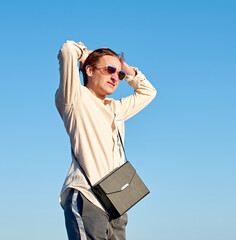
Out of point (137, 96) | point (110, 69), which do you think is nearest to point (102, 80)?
point (110, 69)

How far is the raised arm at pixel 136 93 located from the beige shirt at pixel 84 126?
1.48 ft

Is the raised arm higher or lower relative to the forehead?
lower

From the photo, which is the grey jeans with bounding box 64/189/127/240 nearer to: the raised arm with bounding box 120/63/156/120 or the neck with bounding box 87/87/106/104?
the neck with bounding box 87/87/106/104

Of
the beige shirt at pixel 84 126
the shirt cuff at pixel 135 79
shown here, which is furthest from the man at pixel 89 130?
the shirt cuff at pixel 135 79

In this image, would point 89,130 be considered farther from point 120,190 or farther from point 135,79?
point 135,79

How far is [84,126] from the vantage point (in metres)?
4.05

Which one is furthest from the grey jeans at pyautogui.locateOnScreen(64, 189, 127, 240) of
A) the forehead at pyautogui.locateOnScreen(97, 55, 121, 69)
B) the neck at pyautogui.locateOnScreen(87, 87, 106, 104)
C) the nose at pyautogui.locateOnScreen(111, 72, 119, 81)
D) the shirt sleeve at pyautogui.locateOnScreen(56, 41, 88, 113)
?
the forehead at pyautogui.locateOnScreen(97, 55, 121, 69)

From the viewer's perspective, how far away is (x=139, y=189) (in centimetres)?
404

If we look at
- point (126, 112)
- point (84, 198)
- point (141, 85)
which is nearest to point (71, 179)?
point (84, 198)

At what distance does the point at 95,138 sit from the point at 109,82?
71cm

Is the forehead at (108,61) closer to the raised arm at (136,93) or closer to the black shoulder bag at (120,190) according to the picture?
the raised arm at (136,93)

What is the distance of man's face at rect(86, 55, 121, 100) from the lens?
439 cm

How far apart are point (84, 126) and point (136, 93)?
126cm

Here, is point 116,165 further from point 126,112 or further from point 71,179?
point 126,112
